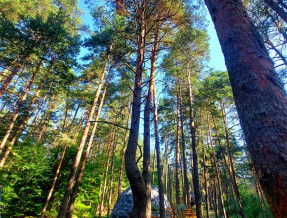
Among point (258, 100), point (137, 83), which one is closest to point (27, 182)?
point (137, 83)

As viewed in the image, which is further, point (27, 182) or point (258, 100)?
point (27, 182)

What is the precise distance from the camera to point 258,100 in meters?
1.02

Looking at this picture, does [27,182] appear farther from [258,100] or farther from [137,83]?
[258,100]

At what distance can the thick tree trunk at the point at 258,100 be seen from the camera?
81 centimetres

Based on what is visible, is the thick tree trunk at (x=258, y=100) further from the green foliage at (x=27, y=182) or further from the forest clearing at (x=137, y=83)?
the green foliage at (x=27, y=182)

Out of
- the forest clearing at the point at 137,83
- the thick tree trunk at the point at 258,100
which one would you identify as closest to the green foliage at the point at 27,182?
the forest clearing at the point at 137,83

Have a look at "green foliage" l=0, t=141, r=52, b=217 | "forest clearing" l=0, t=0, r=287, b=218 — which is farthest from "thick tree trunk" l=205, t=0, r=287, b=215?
"green foliage" l=0, t=141, r=52, b=217

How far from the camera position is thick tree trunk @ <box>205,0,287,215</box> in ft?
2.65

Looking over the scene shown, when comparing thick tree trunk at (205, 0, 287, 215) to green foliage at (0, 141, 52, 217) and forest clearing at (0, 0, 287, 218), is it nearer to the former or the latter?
forest clearing at (0, 0, 287, 218)

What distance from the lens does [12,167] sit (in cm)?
888

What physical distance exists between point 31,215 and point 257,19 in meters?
17.6

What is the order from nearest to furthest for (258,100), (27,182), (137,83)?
1. (258,100)
2. (137,83)
3. (27,182)

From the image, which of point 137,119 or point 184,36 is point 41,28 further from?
point 137,119

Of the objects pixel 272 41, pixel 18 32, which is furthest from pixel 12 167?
pixel 272 41
